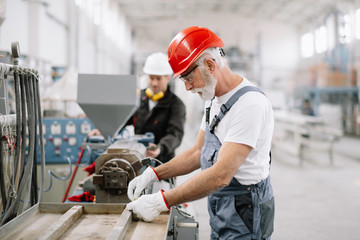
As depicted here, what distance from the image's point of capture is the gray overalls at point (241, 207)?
133cm

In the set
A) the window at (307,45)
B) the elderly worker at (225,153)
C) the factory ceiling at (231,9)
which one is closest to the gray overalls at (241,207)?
the elderly worker at (225,153)

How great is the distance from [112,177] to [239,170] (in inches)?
22.2

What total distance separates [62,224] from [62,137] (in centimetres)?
253

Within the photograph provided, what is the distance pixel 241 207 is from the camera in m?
1.34

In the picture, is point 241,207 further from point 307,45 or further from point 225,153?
point 307,45

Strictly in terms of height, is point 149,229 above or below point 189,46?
below

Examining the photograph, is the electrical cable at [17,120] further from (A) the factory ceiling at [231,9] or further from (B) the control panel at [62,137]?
(A) the factory ceiling at [231,9]

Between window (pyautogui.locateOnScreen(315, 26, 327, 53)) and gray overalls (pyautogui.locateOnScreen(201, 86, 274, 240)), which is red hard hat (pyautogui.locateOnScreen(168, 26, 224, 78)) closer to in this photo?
gray overalls (pyautogui.locateOnScreen(201, 86, 274, 240))

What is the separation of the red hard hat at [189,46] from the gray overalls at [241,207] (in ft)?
0.75

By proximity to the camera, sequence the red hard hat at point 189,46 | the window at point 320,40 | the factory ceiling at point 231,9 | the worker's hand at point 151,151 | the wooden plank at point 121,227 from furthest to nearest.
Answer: the window at point 320,40 → the factory ceiling at point 231,9 → the worker's hand at point 151,151 → the red hard hat at point 189,46 → the wooden plank at point 121,227

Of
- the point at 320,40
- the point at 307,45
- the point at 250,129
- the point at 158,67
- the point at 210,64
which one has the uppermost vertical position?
the point at 307,45

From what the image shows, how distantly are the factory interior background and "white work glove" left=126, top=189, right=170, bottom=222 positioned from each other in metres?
0.57

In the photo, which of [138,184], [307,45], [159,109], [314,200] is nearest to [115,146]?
[138,184]

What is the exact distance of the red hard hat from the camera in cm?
133
